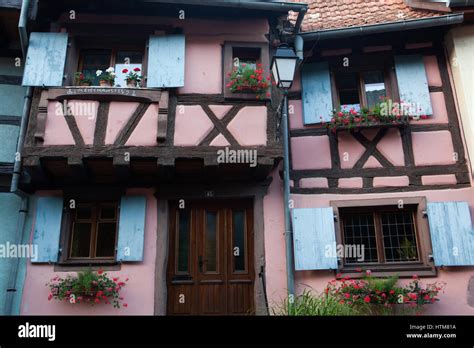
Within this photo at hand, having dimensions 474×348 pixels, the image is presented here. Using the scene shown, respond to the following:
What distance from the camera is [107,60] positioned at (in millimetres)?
6922

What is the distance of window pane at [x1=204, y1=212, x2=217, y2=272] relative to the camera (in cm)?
645

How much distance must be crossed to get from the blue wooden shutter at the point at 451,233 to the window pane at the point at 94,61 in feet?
18.1

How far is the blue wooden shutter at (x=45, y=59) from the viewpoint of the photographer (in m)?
6.23

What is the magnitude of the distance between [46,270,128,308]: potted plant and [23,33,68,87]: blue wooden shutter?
112 inches

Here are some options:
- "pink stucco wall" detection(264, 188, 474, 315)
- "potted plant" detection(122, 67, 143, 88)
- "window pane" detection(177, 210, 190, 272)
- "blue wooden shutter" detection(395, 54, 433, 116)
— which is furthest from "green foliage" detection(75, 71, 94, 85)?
"blue wooden shutter" detection(395, 54, 433, 116)

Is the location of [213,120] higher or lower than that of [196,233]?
higher

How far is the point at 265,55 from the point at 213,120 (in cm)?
141

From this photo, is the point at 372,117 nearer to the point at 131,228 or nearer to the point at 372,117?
the point at 372,117

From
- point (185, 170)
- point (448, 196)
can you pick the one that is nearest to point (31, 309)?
point (185, 170)

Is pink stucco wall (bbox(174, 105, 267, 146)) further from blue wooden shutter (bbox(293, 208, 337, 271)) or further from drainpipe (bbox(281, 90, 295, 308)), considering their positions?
blue wooden shutter (bbox(293, 208, 337, 271))

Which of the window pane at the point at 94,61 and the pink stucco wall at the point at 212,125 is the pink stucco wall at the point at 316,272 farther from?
the window pane at the point at 94,61

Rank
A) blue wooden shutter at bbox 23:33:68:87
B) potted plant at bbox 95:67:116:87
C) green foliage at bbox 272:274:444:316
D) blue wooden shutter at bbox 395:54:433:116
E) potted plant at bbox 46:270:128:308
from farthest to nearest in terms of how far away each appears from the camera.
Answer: blue wooden shutter at bbox 395:54:433:116, potted plant at bbox 95:67:116:87, blue wooden shutter at bbox 23:33:68:87, potted plant at bbox 46:270:128:308, green foliage at bbox 272:274:444:316

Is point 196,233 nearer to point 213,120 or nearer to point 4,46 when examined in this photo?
point 213,120

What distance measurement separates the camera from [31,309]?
6.02m
